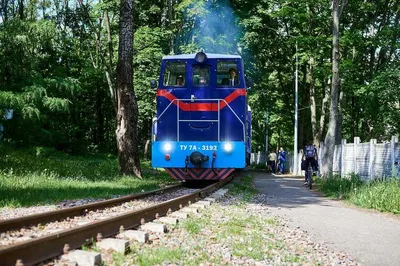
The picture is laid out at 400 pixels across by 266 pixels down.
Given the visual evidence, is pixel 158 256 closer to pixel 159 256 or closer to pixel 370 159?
pixel 159 256

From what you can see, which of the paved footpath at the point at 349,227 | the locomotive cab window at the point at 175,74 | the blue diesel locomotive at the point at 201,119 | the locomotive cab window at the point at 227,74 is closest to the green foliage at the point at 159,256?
the paved footpath at the point at 349,227

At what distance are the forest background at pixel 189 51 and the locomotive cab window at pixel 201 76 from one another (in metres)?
4.73

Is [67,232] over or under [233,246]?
over

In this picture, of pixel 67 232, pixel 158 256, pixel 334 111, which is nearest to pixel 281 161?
pixel 334 111

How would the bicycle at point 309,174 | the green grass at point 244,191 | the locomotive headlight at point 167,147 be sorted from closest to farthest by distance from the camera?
the green grass at point 244,191, the locomotive headlight at point 167,147, the bicycle at point 309,174

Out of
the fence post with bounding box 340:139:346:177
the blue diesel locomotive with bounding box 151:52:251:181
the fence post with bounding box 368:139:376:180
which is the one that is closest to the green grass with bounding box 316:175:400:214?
the fence post with bounding box 368:139:376:180

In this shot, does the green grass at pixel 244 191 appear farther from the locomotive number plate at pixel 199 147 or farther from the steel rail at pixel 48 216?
the steel rail at pixel 48 216

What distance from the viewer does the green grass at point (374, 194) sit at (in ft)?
33.3

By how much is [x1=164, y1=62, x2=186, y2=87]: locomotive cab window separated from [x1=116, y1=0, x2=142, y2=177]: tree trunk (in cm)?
249

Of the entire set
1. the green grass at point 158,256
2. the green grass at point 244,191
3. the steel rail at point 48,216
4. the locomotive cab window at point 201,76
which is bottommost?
the green grass at point 244,191

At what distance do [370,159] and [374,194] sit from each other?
159 inches

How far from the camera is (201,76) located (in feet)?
44.1

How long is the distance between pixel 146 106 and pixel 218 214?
22.3 m

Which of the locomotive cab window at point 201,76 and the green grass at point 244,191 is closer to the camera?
the green grass at point 244,191
